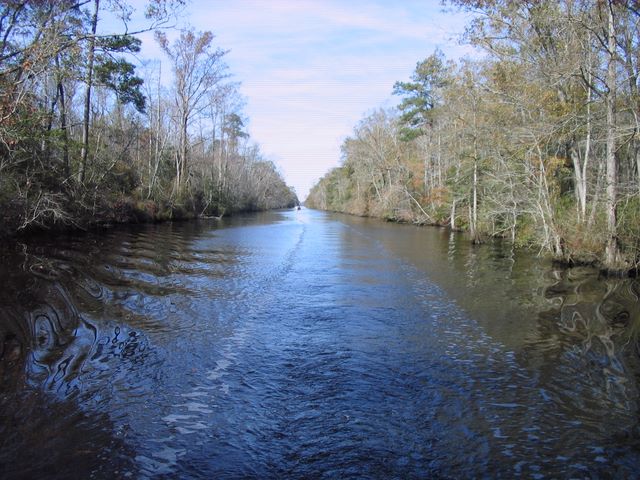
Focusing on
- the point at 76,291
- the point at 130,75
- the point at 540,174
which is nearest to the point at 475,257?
the point at 540,174

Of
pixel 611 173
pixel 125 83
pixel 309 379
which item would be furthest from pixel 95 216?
pixel 611 173

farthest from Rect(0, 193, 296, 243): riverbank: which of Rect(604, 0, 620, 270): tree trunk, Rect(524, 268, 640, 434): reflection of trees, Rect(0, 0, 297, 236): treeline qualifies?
Rect(604, 0, 620, 270): tree trunk

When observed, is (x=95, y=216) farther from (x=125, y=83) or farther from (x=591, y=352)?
(x=591, y=352)

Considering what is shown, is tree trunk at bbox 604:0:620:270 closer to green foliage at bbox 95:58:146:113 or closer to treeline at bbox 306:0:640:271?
treeline at bbox 306:0:640:271

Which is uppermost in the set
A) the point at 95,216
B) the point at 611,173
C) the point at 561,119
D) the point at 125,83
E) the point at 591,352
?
the point at 125,83

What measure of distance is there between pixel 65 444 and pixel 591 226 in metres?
16.4

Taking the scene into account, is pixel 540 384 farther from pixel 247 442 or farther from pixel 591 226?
pixel 591 226

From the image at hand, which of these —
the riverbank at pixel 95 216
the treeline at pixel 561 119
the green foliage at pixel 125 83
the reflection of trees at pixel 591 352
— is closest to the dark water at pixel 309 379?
the reflection of trees at pixel 591 352

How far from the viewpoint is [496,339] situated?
313 inches

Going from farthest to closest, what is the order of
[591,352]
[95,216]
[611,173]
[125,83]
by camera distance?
[125,83] → [95,216] → [611,173] → [591,352]

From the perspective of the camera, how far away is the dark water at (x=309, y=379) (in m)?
4.23

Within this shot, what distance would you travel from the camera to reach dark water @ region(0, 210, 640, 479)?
423cm

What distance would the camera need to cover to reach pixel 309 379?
599 centimetres

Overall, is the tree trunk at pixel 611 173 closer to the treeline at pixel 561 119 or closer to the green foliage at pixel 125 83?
the treeline at pixel 561 119
